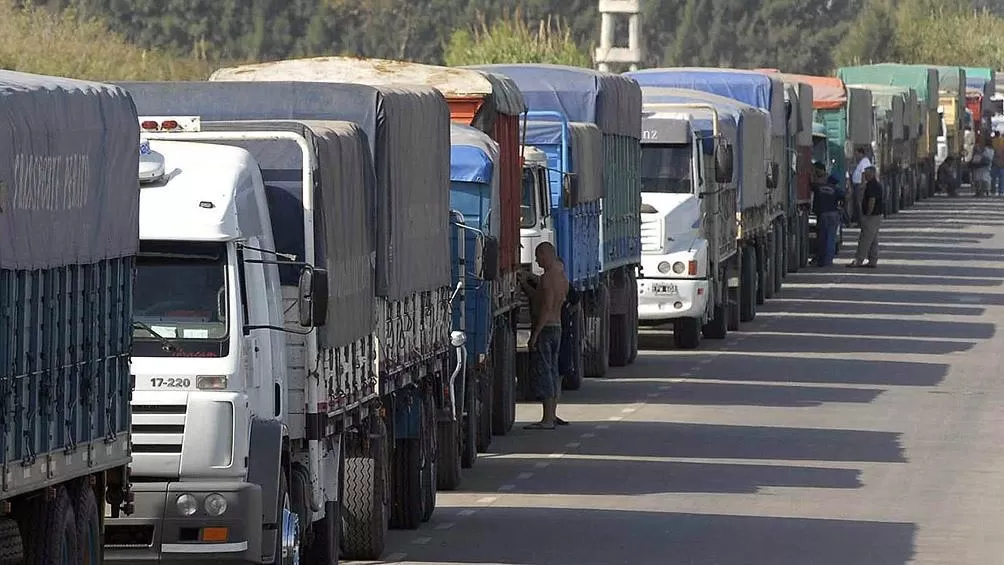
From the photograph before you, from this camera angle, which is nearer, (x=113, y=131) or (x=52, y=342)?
(x=52, y=342)

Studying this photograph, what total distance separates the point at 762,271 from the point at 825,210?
9.55m

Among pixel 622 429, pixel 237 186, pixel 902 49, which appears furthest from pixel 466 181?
pixel 902 49

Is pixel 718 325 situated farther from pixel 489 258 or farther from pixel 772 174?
pixel 489 258

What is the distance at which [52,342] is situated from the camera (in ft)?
31.7

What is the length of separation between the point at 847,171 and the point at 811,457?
32.8 metres

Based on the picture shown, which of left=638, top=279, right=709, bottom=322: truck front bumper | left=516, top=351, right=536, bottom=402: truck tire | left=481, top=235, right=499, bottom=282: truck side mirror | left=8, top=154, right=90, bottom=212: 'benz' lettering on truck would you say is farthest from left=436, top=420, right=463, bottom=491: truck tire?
left=638, top=279, right=709, bottom=322: truck front bumper

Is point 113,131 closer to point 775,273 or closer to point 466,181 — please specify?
point 466,181

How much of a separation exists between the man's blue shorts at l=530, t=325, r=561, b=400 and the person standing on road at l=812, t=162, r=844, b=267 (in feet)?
82.5

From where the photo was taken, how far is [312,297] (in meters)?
12.0

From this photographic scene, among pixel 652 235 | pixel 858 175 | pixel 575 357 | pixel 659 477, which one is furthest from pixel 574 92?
pixel 858 175

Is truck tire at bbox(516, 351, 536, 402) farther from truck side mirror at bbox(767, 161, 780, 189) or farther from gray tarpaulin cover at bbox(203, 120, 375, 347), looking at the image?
truck side mirror at bbox(767, 161, 780, 189)

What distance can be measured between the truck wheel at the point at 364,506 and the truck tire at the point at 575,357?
1041 cm

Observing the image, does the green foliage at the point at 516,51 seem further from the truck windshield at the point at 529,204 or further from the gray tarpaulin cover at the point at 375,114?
the gray tarpaulin cover at the point at 375,114

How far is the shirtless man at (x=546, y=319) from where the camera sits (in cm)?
2142
